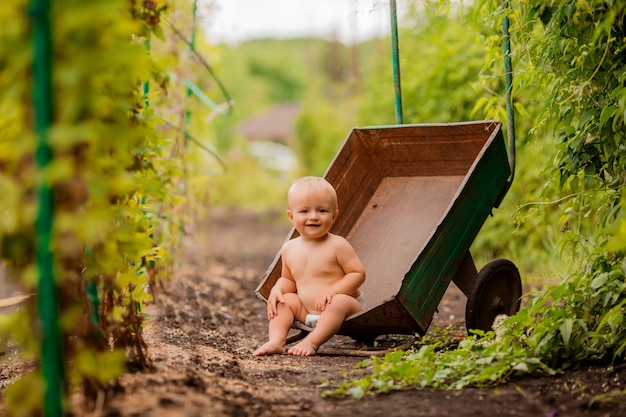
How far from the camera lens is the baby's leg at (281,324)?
4367mm

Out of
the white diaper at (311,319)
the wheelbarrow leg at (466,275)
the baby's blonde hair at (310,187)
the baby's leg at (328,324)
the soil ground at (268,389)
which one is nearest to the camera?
the soil ground at (268,389)

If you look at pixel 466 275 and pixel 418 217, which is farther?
pixel 418 217

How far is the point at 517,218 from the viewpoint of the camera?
4383mm

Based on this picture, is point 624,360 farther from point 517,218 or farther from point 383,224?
point 383,224

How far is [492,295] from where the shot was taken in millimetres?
4664

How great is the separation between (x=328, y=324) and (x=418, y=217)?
134cm

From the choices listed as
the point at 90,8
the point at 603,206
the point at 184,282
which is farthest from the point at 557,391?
the point at 184,282

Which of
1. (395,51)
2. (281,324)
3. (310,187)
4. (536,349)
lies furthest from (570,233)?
(395,51)

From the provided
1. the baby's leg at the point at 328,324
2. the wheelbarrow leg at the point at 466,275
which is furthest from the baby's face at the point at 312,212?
the wheelbarrow leg at the point at 466,275

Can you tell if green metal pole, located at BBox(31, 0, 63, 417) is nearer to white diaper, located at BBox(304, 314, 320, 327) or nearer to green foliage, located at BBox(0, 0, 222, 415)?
green foliage, located at BBox(0, 0, 222, 415)

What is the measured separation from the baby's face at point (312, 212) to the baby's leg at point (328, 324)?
0.39 m

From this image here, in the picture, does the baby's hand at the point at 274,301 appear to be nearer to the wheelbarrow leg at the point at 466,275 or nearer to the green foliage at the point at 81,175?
the wheelbarrow leg at the point at 466,275

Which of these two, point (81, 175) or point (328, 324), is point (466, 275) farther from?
point (81, 175)

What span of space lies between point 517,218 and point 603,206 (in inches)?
21.2
